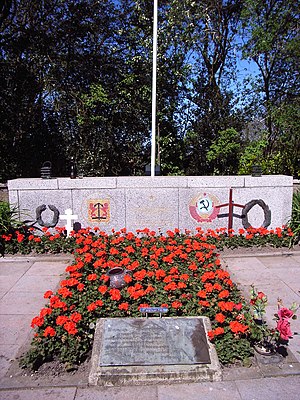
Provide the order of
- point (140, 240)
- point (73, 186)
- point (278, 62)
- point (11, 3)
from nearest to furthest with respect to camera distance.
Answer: point (140, 240) → point (73, 186) → point (11, 3) → point (278, 62)

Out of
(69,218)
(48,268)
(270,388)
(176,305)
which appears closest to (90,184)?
(69,218)

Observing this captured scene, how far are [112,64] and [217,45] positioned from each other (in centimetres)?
355

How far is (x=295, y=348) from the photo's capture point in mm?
3053

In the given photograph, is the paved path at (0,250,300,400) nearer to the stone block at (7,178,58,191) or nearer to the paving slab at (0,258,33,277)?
the paving slab at (0,258,33,277)

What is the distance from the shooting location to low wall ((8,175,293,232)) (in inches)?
248

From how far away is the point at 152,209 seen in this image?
6348 millimetres

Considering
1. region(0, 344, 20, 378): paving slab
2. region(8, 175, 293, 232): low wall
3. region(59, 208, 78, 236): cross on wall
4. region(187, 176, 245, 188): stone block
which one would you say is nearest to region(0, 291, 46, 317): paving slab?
region(0, 344, 20, 378): paving slab

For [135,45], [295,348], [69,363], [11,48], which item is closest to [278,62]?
[135,45]

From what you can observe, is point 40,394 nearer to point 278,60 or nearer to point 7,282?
point 7,282

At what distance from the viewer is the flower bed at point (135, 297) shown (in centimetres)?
286

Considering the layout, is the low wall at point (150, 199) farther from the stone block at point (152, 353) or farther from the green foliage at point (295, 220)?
the stone block at point (152, 353)

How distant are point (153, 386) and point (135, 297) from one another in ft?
3.09

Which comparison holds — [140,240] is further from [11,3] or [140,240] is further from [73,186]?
[11,3]

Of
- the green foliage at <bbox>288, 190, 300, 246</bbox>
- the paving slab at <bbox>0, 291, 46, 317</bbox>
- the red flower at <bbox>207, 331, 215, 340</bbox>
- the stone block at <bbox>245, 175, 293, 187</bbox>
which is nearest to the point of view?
the red flower at <bbox>207, 331, 215, 340</bbox>
